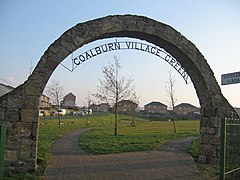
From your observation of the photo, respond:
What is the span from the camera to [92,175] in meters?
7.70

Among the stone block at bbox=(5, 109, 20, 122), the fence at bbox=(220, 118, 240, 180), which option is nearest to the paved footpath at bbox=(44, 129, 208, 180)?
the fence at bbox=(220, 118, 240, 180)

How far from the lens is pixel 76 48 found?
8.27 m

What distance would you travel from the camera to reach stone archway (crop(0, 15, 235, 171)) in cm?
759

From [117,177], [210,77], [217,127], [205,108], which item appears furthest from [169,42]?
[117,177]

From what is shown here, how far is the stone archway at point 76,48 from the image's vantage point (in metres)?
7.59

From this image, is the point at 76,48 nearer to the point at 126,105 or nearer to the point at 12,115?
the point at 12,115

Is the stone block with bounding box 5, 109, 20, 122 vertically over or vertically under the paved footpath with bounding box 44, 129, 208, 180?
over

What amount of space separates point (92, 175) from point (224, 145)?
3.49 m

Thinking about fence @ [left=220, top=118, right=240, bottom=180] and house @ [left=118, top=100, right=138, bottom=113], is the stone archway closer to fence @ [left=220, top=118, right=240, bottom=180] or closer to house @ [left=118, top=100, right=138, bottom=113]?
fence @ [left=220, top=118, right=240, bottom=180]

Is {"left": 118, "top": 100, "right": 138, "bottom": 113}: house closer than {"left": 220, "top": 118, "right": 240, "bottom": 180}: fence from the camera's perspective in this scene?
No

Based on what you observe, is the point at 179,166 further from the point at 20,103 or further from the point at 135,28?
the point at 20,103

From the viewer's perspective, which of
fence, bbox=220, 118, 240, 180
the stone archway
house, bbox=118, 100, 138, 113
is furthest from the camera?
house, bbox=118, 100, 138, 113

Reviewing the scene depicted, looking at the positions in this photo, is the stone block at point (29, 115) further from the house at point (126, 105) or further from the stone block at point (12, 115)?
the house at point (126, 105)

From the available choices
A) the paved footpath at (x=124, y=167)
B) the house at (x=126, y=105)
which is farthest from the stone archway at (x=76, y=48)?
the house at (x=126, y=105)
